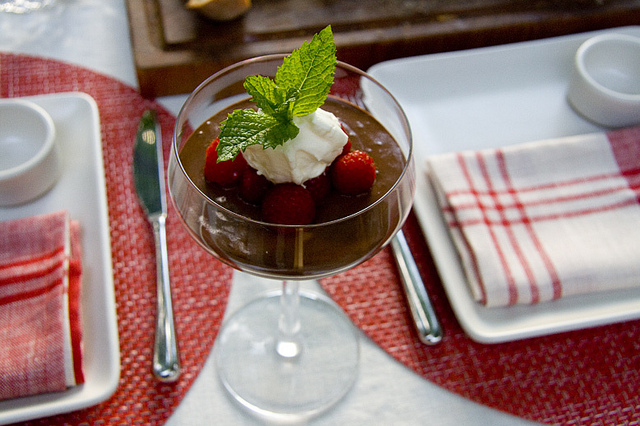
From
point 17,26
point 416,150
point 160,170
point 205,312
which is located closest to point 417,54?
point 416,150

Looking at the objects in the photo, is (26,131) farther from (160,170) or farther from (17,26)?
(17,26)

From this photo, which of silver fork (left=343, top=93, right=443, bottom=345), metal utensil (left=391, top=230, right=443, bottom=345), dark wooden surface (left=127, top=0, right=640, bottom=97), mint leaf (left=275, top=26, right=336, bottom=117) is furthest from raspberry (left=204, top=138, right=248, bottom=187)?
dark wooden surface (left=127, top=0, right=640, bottom=97)

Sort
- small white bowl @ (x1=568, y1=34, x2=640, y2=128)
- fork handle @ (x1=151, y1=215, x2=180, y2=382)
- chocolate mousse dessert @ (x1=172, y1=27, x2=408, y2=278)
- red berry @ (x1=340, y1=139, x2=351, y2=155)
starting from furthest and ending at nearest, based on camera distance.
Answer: small white bowl @ (x1=568, y1=34, x2=640, y2=128)
fork handle @ (x1=151, y1=215, x2=180, y2=382)
red berry @ (x1=340, y1=139, x2=351, y2=155)
chocolate mousse dessert @ (x1=172, y1=27, x2=408, y2=278)

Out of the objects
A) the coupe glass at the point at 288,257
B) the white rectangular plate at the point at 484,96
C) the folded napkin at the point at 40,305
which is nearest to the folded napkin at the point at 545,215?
the white rectangular plate at the point at 484,96

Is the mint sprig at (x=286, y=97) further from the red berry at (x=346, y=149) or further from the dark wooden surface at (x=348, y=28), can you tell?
the dark wooden surface at (x=348, y=28)

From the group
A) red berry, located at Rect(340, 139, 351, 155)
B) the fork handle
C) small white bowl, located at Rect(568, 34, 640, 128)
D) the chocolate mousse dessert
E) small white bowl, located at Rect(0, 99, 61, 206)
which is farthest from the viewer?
small white bowl, located at Rect(568, 34, 640, 128)

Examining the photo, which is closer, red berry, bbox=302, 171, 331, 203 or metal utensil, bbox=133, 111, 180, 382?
red berry, bbox=302, 171, 331, 203

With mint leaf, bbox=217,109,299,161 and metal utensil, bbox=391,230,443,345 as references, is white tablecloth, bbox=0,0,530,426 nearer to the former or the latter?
metal utensil, bbox=391,230,443,345
